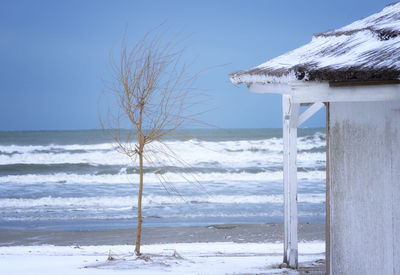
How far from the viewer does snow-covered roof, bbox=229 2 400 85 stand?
3.07 metres

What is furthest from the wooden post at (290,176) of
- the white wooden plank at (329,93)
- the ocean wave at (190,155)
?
the ocean wave at (190,155)

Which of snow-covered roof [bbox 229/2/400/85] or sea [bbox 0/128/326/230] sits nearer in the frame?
snow-covered roof [bbox 229/2/400/85]

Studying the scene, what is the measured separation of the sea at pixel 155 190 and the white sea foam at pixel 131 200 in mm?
31

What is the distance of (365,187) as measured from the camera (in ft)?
13.2

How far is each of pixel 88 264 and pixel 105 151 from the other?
28551 millimetres

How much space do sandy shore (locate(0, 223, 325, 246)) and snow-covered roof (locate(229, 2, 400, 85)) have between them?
5915 millimetres

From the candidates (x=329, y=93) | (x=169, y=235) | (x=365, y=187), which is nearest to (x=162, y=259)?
(x=365, y=187)

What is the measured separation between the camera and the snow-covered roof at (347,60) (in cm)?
307

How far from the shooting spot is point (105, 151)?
112ft

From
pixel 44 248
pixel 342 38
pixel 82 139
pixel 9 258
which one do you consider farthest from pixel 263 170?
pixel 82 139

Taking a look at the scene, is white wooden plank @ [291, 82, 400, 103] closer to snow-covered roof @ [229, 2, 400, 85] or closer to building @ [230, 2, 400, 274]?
snow-covered roof @ [229, 2, 400, 85]

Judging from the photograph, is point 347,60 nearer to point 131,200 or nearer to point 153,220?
point 153,220

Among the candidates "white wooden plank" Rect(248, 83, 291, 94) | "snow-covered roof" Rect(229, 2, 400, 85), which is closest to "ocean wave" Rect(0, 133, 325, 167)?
"white wooden plank" Rect(248, 83, 291, 94)

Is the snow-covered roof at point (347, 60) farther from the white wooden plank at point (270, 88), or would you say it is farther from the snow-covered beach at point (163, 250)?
the snow-covered beach at point (163, 250)
